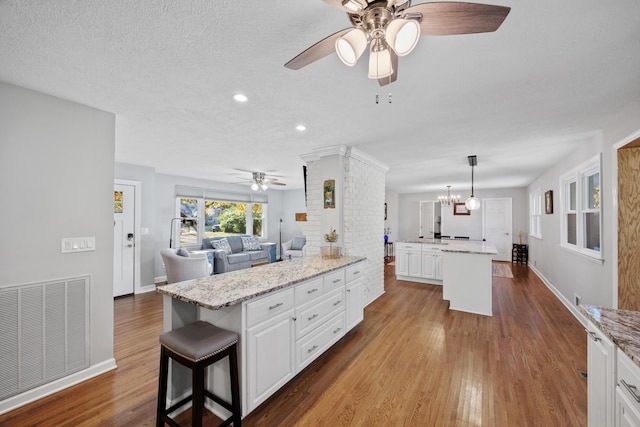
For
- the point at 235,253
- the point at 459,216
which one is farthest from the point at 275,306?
the point at 459,216

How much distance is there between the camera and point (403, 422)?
1.76m

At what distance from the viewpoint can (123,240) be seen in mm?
4605

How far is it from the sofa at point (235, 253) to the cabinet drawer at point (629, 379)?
589 centimetres

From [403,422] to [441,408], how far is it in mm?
344

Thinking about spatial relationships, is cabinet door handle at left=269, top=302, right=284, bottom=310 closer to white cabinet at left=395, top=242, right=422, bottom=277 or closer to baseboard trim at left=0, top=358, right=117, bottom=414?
baseboard trim at left=0, top=358, right=117, bottom=414

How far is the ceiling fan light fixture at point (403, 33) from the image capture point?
37.2 inches

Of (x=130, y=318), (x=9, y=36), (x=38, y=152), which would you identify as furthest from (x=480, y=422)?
(x=130, y=318)

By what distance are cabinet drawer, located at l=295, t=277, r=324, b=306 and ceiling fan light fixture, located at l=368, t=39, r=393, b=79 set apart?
5.37 ft

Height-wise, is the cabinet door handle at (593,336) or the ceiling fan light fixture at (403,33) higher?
the ceiling fan light fixture at (403,33)

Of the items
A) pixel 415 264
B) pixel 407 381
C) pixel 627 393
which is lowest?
pixel 407 381

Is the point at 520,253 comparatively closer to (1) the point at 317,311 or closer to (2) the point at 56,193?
(1) the point at 317,311

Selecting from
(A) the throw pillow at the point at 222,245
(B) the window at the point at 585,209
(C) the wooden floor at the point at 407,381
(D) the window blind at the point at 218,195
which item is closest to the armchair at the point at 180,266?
(C) the wooden floor at the point at 407,381

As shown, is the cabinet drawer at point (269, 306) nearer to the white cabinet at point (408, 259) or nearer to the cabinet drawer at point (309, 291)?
the cabinet drawer at point (309, 291)

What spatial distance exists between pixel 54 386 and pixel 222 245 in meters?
4.47
